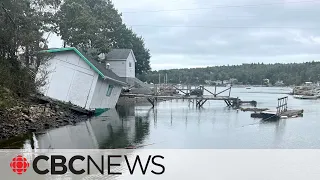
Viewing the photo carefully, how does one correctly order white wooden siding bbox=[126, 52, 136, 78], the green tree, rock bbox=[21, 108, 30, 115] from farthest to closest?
white wooden siding bbox=[126, 52, 136, 78] < the green tree < rock bbox=[21, 108, 30, 115]

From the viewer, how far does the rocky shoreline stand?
12.9m

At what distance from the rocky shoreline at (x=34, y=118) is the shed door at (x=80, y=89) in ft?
2.78

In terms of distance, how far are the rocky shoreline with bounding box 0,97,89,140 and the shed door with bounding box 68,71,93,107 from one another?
0.85m

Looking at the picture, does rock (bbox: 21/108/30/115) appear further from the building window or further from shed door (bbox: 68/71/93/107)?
the building window

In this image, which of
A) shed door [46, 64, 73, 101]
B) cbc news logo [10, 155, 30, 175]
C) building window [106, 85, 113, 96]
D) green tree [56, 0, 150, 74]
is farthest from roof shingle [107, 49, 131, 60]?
cbc news logo [10, 155, 30, 175]

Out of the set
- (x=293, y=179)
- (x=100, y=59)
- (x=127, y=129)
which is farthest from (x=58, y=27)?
(x=293, y=179)

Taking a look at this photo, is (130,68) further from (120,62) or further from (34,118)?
(34,118)

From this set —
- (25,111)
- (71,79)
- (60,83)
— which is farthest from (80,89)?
(25,111)

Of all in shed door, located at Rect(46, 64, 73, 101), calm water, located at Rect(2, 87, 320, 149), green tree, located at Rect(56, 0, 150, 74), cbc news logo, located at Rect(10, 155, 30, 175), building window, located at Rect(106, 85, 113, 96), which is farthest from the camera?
green tree, located at Rect(56, 0, 150, 74)

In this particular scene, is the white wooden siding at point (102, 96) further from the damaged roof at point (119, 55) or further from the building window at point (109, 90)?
the damaged roof at point (119, 55)

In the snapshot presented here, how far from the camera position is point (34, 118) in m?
15.3

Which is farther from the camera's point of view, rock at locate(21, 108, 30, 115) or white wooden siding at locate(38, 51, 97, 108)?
white wooden siding at locate(38, 51, 97, 108)

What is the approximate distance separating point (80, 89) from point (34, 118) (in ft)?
17.6

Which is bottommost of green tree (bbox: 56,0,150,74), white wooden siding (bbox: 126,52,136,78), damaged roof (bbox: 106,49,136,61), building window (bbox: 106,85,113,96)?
building window (bbox: 106,85,113,96)
